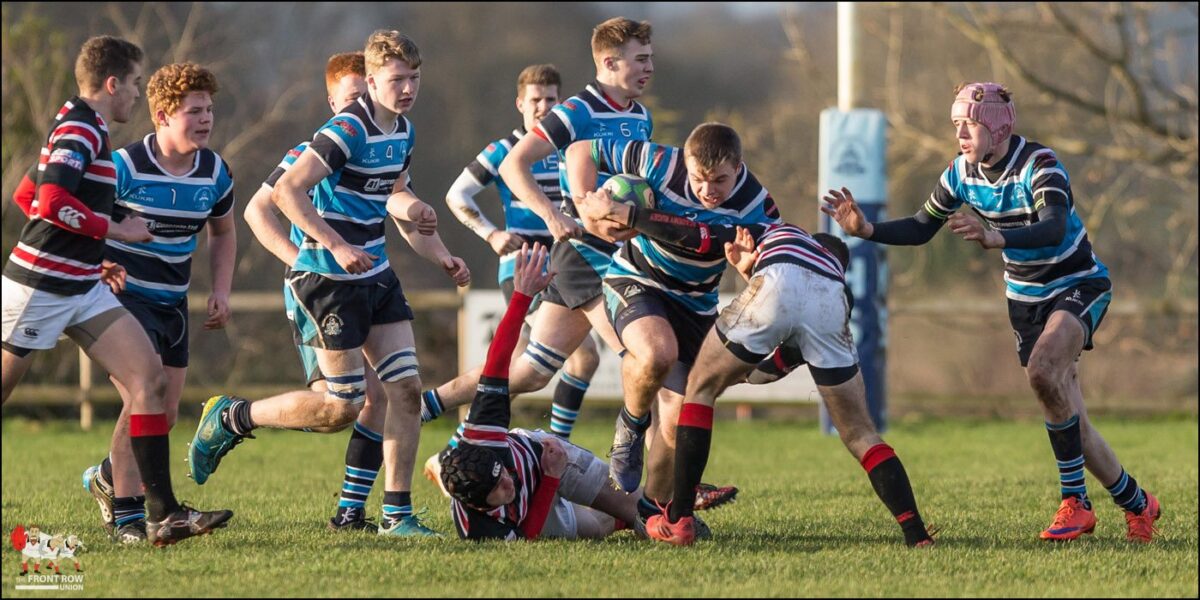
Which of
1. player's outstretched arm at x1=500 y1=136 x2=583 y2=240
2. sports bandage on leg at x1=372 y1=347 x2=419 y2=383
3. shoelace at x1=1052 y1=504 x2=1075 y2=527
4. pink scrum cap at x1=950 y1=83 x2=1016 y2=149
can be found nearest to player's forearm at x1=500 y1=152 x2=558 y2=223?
player's outstretched arm at x1=500 y1=136 x2=583 y2=240

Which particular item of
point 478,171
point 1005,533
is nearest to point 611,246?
point 478,171

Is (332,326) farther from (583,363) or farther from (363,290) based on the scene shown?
(583,363)

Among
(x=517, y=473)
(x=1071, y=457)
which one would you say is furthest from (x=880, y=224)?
(x=517, y=473)

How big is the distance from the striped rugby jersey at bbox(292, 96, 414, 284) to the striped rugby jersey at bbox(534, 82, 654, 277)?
841 millimetres

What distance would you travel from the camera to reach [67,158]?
541 centimetres

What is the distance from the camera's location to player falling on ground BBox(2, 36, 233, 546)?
543cm

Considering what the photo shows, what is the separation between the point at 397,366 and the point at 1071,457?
297 cm

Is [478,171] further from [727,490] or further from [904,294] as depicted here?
[904,294]

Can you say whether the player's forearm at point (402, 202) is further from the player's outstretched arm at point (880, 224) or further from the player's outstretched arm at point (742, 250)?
the player's outstretched arm at point (880, 224)

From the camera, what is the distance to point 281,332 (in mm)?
16547

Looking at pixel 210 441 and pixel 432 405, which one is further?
pixel 432 405

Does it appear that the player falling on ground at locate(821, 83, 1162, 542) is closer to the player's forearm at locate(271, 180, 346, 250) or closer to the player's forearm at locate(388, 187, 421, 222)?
the player's forearm at locate(388, 187, 421, 222)

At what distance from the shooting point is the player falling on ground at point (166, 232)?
5.99m

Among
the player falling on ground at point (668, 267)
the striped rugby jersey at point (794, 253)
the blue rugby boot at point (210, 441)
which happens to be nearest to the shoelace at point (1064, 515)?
the striped rugby jersey at point (794, 253)
